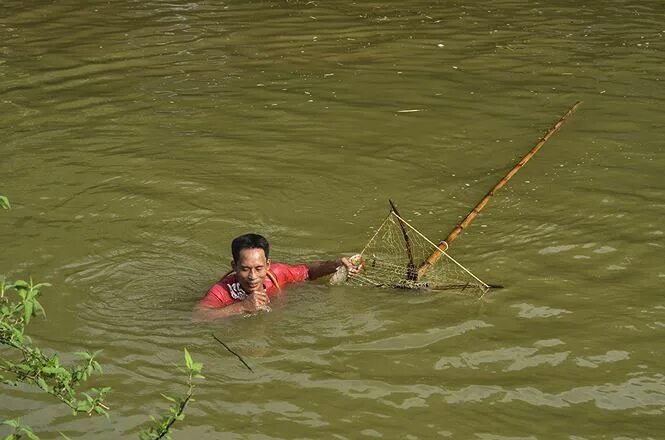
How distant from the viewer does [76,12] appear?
583 inches

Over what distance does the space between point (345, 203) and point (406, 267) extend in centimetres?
152

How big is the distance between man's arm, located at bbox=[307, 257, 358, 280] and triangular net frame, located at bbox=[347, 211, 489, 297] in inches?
8.0

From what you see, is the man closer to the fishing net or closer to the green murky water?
the green murky water

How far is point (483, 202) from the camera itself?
300 inches

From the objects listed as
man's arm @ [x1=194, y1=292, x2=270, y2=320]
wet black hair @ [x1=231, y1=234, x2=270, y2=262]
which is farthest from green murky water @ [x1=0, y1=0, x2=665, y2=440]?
wet black hair @ [x1=231, y1=234, x2=270, y2=262]

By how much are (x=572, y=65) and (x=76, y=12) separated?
23.7 ft

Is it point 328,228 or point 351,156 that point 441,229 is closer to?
point 328,228

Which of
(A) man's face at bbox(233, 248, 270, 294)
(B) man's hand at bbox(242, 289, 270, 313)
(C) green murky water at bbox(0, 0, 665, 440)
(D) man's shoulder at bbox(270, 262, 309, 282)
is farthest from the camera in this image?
(D) man's shoulder at bbox(270, 262, 309, 282)

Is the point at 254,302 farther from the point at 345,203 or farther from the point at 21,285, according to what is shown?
the point at 21,285

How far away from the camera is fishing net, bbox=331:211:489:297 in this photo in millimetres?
6805

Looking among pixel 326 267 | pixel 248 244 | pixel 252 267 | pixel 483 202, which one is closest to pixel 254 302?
pixel 252 267

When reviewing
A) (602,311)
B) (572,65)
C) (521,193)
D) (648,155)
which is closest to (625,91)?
(572,65)

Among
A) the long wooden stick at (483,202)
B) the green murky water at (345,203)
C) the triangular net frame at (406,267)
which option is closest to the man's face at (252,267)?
the green murky water at (345,203)

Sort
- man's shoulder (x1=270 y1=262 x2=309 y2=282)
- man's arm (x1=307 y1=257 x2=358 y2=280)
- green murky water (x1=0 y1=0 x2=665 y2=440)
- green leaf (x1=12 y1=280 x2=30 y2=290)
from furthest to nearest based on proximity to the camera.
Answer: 1. man's shoulder (x1=270 y1=262 x2=309 y2=282)
2. man's arm (x1=307 y1=257 x2=358 y2=280)
3. green murky water (x1=0 y1=0 x2=665 y2=440)
4. green leaf (x1=12 y1=280 x2=30 y2=290)
